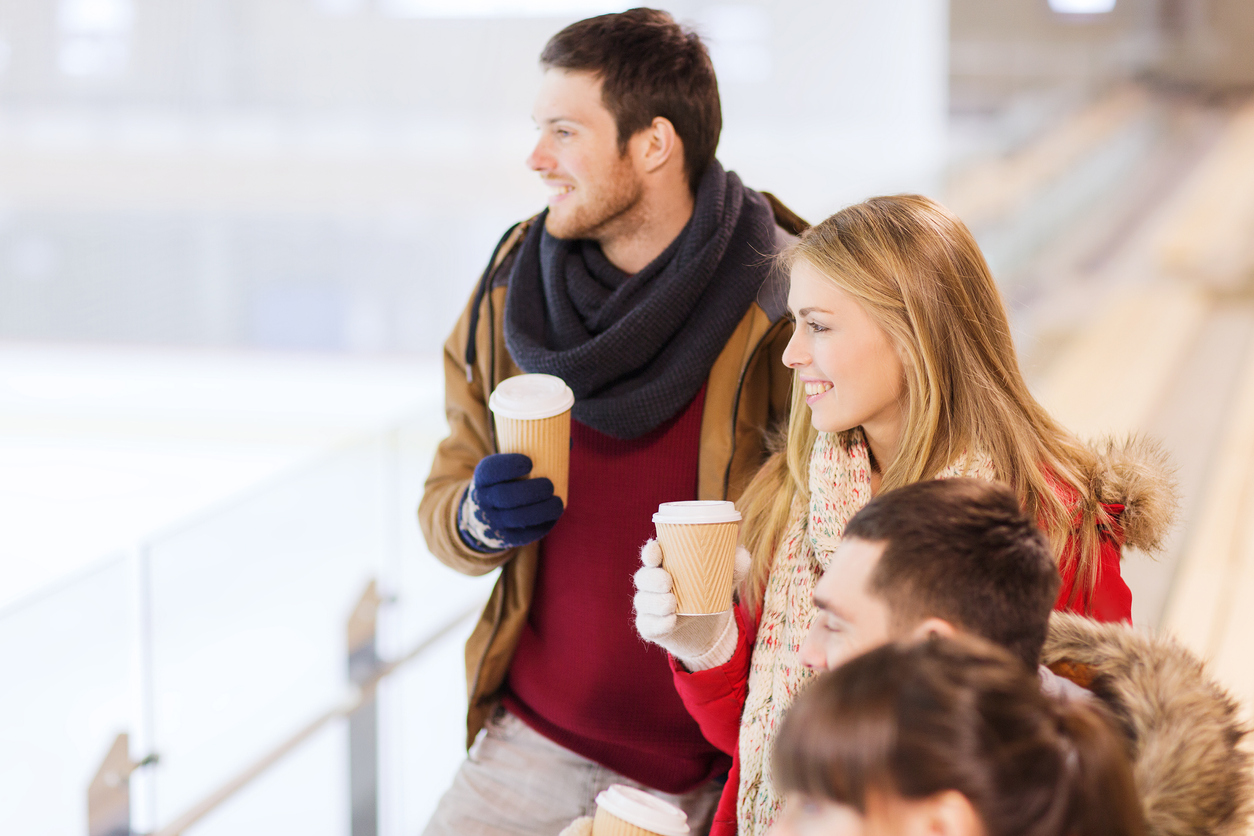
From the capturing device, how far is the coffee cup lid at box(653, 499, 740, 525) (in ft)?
3.90

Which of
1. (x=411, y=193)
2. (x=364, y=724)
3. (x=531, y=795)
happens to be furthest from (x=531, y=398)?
(x=411, y=193)

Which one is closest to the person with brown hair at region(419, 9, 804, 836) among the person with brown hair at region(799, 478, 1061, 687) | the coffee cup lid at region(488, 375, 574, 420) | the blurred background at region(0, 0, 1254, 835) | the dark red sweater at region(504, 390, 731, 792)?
the dark red sweater at region(504, 390, 731, 792)

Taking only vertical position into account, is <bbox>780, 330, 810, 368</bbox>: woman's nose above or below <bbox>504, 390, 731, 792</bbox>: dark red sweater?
above

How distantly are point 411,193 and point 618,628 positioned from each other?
19.3ft

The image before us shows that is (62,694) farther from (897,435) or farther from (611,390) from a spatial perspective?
(897,435)

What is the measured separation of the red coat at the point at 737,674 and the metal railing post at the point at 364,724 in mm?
1141

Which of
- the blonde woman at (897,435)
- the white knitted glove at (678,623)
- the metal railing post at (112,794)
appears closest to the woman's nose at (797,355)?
the blonde woman at (897,435)

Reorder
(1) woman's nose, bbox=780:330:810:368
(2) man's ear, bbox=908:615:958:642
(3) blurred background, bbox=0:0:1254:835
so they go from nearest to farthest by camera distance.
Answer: (2) man's ear, bbox=908:615:958:642 → (1) woman's nose, bbox=780:330:810:368 → (3) blurred background, bbox=0:0:1254:835

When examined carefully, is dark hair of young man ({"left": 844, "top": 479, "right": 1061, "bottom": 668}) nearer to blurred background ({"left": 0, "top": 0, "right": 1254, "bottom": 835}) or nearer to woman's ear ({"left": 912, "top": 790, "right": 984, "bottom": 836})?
woman's ear ({"left": 912, "top": 790, "right": 984, "bottom": 836})

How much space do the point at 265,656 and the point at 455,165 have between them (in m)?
5.07

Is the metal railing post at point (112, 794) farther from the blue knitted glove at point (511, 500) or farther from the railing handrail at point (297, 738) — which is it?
the blue knitted glove at point (511, 500)

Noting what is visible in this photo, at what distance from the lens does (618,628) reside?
1.71m

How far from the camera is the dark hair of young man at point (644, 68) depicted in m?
1.71

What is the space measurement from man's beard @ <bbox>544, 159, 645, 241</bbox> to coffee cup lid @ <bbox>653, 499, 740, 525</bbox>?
0.65m
